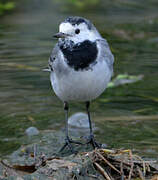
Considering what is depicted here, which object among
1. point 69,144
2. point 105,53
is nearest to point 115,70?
point 69,144

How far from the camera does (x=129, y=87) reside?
285 inches

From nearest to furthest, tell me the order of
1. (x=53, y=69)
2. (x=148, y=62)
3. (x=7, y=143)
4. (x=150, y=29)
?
1. (x=53, y=69)
2. (x=7, y=143)
3. (x=148, y=62)
4. (x=150, y=29)

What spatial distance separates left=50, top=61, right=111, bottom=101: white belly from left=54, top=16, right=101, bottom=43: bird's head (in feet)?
0.90

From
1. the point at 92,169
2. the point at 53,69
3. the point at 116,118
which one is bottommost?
the point at 116,118

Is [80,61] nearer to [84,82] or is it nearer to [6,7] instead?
[84,82]

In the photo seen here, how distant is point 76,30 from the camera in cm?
433

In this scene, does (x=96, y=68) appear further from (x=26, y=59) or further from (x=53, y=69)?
(x=26, y=59)

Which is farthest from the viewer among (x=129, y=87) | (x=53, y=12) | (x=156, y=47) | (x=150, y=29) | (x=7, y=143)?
(x=53, y=12)

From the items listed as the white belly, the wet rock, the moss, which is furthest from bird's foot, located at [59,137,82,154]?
the moss

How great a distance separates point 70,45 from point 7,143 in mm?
1500

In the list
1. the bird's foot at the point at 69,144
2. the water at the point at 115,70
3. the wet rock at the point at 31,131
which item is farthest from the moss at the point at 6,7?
the bird's foot at the point at 69,144

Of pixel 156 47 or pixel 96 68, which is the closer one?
pixel 96 68

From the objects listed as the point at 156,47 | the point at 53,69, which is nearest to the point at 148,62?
the point at 156,47

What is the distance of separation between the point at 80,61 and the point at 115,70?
146 inches
